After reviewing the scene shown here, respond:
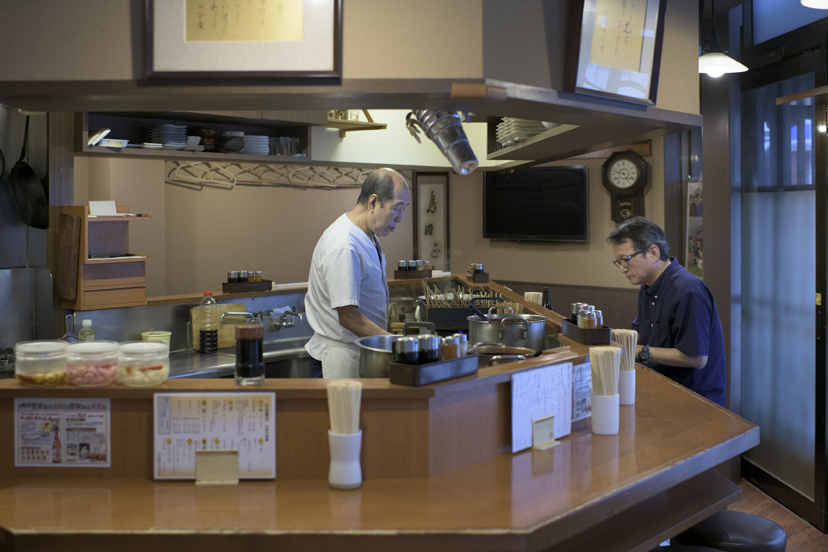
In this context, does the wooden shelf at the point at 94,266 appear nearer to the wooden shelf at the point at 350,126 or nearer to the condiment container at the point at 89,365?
the wooden shelf at the point at 350,126

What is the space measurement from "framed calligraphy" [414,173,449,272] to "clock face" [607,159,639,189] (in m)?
1.87

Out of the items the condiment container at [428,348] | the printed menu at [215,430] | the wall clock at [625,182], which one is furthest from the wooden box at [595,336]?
the wall clock at [625,182]

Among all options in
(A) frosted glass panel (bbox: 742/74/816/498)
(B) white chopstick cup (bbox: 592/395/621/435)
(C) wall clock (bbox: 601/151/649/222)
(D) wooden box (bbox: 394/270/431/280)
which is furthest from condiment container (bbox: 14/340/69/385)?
(C) wall clock (bbox: 601/151/649/222)

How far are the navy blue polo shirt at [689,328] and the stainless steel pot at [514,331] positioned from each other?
1.73 feet

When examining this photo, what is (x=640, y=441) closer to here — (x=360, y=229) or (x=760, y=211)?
(x=360, y=229)

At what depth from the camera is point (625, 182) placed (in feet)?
19.8

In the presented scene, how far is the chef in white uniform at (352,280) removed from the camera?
2.65 metres

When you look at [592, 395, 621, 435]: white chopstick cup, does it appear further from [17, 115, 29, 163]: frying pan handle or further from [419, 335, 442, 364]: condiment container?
[17, 115, 29, 163]: frying pan handle

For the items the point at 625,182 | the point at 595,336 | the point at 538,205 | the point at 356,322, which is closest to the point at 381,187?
the point at 356,322

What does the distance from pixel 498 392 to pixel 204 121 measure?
3.44 metres

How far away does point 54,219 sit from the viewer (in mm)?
3566

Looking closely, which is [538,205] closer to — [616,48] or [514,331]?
[514,331]

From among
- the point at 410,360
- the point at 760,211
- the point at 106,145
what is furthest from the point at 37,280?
the point at 760,211

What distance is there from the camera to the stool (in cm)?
215
